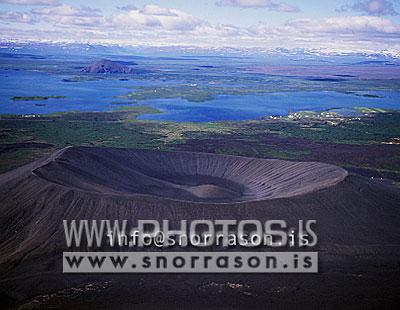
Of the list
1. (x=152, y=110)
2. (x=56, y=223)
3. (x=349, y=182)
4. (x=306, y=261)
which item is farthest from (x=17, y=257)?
(x=152, y=110)

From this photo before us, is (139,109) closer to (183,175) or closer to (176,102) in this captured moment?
(176,102)

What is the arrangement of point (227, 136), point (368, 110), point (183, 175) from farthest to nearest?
point (368, 110), point (227, 136), point (183, 175)

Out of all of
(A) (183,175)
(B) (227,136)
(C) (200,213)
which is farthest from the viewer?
(B) (227,136)

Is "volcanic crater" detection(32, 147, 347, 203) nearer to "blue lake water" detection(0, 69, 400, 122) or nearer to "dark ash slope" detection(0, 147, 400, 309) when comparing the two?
"dark ash slope" detection(0, 147, 400, 309)

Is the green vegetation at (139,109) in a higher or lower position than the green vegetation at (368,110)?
lower

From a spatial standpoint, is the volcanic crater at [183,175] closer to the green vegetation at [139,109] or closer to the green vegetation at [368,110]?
the green vegetation at [139,109]

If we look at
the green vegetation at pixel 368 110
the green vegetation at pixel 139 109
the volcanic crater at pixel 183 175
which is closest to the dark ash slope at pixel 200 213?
the volcanic crater at pixel 183 175

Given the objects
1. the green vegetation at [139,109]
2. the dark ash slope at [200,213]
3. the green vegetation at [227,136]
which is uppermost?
the green vegetation at [139,109]

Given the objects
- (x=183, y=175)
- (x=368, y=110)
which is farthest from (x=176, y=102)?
(x=183, y=175)

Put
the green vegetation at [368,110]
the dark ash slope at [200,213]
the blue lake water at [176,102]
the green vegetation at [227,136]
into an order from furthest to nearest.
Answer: the green vegetation at [368,110], the blue lake water at [176,102], the green vegetation at [227,136], the dark ash slope at [200,213]
